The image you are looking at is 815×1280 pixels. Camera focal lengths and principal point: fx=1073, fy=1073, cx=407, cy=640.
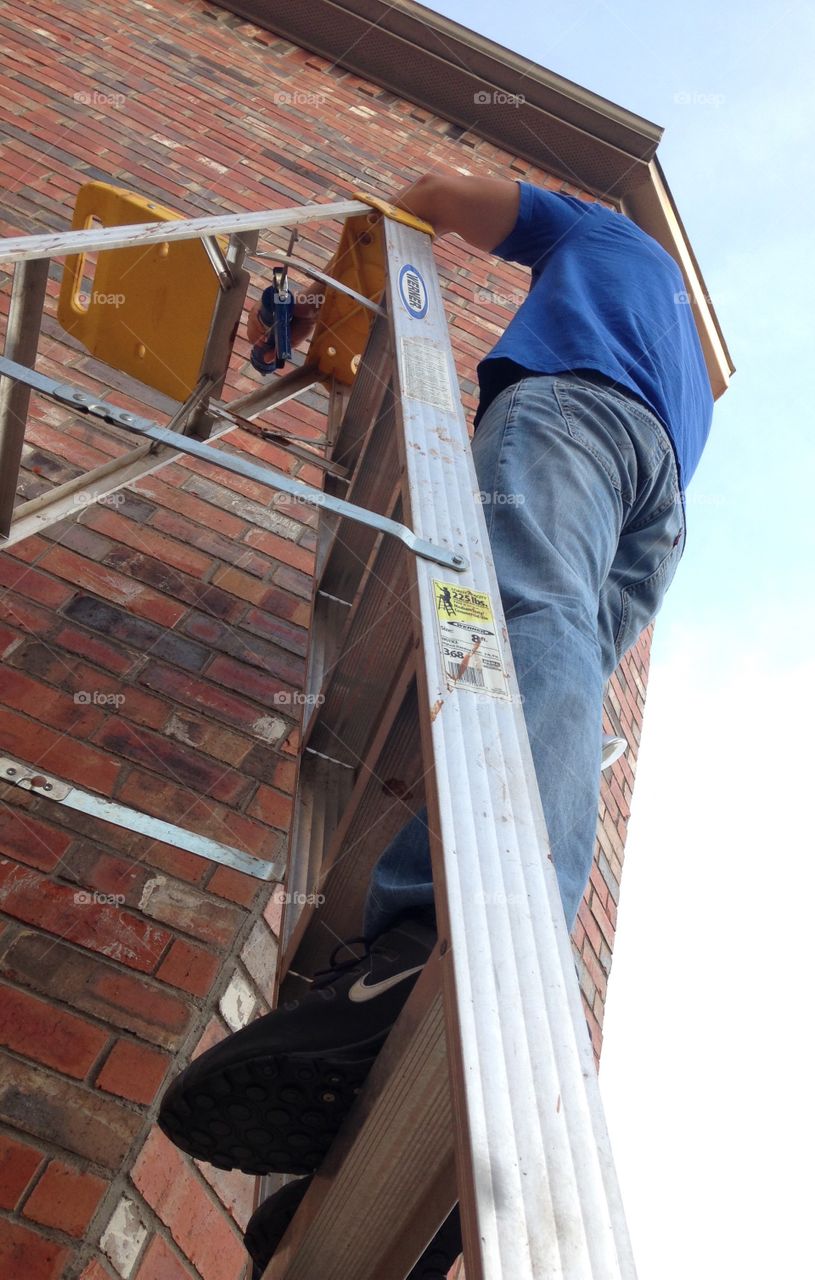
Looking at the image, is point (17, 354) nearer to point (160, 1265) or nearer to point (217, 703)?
point (217, 703)

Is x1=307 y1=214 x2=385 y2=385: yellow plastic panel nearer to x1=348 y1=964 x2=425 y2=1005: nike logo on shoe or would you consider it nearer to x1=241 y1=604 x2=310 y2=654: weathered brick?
x1=241 y1=604 x2=310 y2=654: weathered brick

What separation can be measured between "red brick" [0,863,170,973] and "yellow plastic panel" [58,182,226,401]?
3.30ft

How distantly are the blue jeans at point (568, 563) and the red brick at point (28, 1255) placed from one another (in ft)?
2.28

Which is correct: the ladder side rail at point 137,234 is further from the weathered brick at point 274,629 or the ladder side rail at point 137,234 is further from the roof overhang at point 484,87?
the roof overhang at point 484,87

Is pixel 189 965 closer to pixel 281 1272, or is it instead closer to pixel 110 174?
pixel 281 1272

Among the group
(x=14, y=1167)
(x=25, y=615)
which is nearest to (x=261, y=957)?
(x=14, y=1167)

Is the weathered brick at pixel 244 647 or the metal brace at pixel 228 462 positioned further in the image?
the weathered brick at pixel 244 647

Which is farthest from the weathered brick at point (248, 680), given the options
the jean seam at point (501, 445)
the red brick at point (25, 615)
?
the jean seam at point (501, 445)

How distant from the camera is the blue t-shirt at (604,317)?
5.60ft

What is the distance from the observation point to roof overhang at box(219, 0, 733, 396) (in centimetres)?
527

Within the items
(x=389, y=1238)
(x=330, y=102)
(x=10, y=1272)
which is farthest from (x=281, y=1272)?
(x=330, y=102)

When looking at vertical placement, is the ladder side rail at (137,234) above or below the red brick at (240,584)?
below

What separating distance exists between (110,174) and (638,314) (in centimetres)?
263

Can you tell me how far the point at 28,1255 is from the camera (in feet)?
4.49
